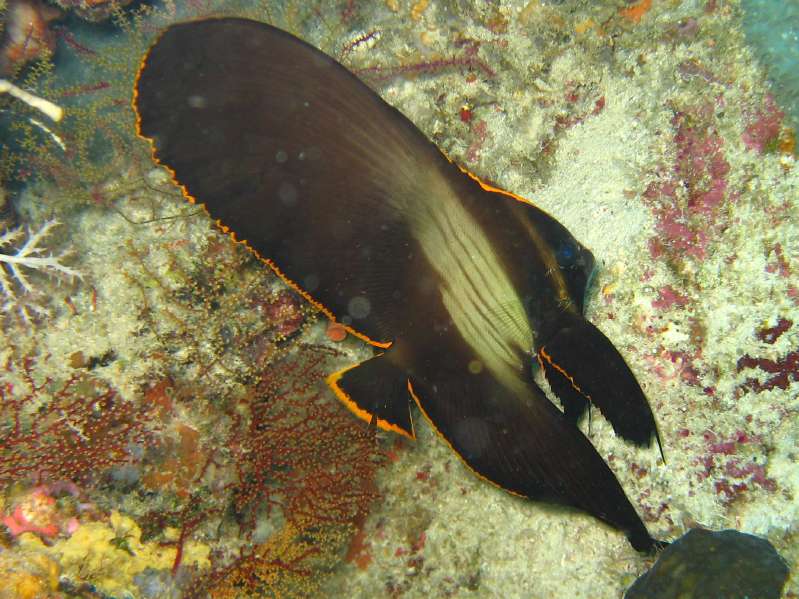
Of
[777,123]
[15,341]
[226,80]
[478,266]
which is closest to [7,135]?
[15,341]

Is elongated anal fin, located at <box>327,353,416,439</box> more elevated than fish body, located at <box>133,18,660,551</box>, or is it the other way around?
fish body, located at <box>133,18,660,551</box>

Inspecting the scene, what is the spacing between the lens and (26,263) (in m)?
2.65

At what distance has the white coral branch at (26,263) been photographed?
263 centimetres

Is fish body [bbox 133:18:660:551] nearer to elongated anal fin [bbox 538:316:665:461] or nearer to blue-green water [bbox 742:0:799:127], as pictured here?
elongated anal fin [bbox 538:316:665:461]

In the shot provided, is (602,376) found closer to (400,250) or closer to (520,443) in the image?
(520,443)

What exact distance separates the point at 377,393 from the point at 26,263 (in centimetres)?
219

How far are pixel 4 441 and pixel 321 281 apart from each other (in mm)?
1666

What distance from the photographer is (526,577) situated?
2.44 meters

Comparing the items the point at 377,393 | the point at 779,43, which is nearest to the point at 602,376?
the point at 377,393

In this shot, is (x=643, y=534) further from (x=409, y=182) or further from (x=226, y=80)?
(x=226, y=80)

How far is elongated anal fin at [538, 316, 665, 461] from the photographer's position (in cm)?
185

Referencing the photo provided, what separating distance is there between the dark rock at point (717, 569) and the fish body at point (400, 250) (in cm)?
15

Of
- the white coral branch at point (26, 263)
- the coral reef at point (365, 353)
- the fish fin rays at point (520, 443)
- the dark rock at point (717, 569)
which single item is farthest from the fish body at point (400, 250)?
the white coral branch at point (26, 263)

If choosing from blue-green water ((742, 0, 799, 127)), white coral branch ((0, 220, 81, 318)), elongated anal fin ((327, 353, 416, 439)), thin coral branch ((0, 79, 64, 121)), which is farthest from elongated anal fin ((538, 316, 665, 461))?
thin coral branch ((0, 79, 64, 121))
